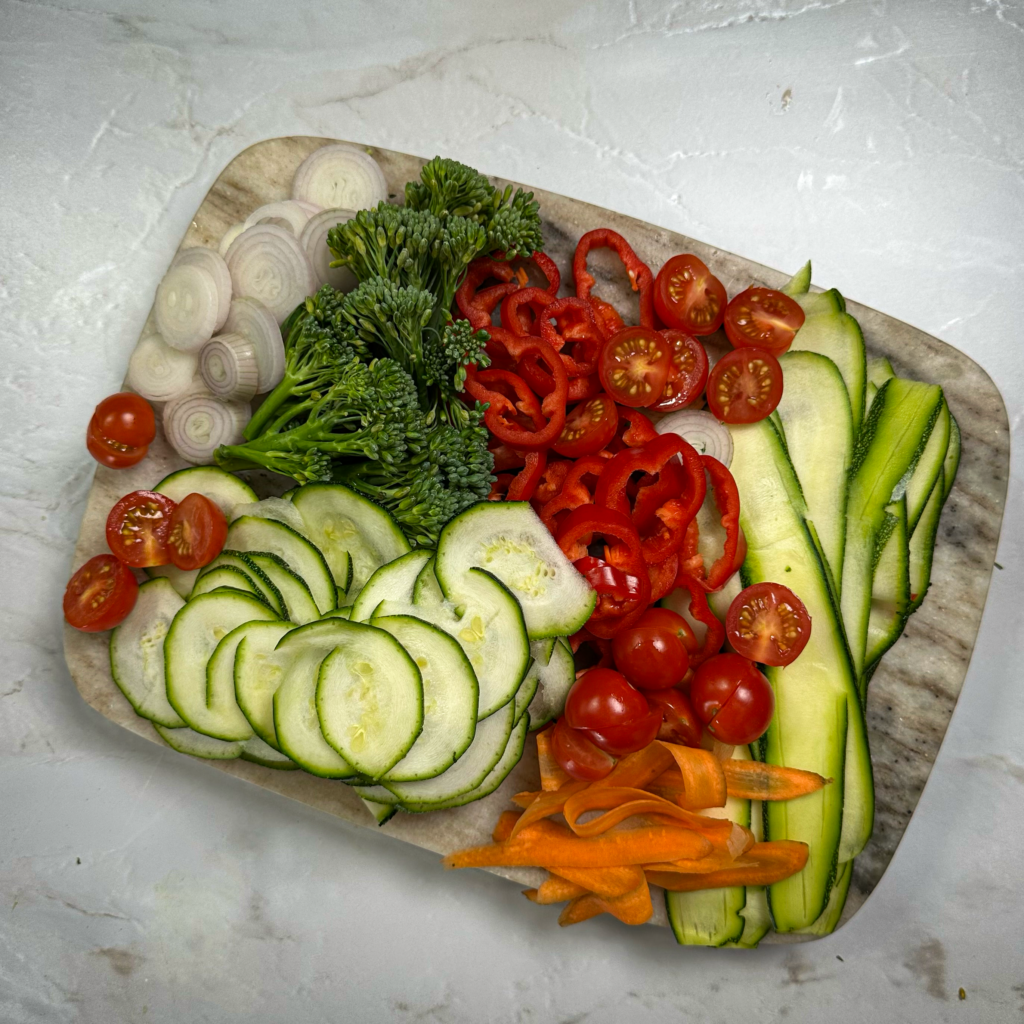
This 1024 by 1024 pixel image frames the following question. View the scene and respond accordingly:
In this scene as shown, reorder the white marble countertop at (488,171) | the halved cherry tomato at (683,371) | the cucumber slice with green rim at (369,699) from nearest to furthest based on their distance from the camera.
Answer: the cucumber slice with green rim at (369,699) < the halved cherry tomato at (683,371) < the white marble countertop at (488,171)

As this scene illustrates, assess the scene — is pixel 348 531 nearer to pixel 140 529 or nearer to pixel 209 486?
pixel 209 486

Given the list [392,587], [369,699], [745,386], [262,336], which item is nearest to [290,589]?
[392,587]

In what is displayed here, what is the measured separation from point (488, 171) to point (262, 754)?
290 centimetres

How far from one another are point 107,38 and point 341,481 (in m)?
2.66

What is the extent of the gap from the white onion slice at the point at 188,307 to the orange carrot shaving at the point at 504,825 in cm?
226

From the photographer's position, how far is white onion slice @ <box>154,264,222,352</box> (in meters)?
3.07

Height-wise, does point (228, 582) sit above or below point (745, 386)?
below

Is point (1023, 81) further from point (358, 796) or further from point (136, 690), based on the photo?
point (136, 690)

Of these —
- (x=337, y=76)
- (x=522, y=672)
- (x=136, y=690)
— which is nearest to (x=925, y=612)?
(x=522, y=672)

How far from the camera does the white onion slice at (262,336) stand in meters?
3.06

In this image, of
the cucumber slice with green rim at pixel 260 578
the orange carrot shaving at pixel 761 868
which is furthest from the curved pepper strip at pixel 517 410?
the orange carrot shaving at pixel 761 868

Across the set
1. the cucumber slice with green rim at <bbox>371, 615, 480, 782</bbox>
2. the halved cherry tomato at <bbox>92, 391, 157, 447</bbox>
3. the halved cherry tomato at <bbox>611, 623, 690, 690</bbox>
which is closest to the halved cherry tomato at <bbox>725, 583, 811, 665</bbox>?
the halved cherry tomato at <bbox>611, 623, 690, 690</bbox>

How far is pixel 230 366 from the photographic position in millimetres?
3039

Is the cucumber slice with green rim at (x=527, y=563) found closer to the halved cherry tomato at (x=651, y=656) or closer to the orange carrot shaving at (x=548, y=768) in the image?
the halved cherry tomato at (x=651, y=656)
